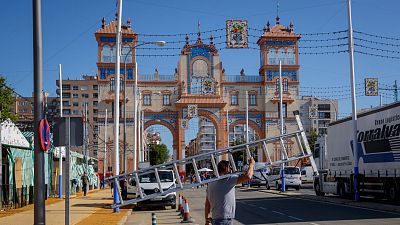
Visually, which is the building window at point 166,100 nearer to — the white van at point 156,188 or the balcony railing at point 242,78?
the balcony railing at point 242,78

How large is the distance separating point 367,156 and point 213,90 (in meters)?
50.2

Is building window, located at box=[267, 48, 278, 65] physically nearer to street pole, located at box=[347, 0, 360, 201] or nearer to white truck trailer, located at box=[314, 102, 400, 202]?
white truck trailer, located at box=[314, 102, 400, 202]

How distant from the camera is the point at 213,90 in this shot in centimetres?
7819

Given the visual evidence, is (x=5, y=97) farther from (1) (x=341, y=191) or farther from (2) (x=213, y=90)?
(2) (x=213, y=90)

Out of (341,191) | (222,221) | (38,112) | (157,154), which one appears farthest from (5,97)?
(157,154)

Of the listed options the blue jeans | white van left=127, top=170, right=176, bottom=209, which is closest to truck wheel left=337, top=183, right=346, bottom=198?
white van left=127, top=170, right=176, bottom=209

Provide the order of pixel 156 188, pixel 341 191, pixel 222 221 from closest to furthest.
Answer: pixel 222 221
pixel 156 188
pixel 341 191

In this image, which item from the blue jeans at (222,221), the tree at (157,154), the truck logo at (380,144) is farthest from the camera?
the tree at (157,154)

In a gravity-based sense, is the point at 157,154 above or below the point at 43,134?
below

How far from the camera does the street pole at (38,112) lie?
11.3 metres

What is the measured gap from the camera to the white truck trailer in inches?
1015

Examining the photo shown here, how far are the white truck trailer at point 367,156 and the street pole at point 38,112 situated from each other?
1782 centimetres

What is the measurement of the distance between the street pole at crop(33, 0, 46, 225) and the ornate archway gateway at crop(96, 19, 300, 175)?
64246 mm

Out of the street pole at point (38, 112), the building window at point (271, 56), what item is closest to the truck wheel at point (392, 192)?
the street pole at point (38, 112)
